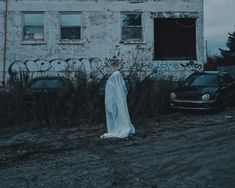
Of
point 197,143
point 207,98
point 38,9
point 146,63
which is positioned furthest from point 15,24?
point 197,143

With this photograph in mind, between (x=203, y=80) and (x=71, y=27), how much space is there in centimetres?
849

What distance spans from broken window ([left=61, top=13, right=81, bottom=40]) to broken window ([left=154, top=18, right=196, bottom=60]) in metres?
4.21

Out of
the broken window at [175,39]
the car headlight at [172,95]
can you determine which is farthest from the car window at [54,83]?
the broken window at [175,39]

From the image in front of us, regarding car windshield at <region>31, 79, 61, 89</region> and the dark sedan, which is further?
the dark sedan

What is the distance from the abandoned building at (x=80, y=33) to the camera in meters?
24.2

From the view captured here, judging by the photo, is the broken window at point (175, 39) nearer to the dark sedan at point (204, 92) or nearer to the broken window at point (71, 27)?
the broken window at point (71, 27)

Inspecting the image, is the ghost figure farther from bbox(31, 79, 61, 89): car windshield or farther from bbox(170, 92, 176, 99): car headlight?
bbox(170, 92, 176, 99): car headlight

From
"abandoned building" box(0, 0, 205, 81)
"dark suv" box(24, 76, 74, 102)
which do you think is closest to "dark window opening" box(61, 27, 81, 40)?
"abandoned building" box(0, 0, 205, 81)

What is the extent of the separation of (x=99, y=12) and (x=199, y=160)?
16037mm

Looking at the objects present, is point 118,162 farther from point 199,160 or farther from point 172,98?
point 172,98

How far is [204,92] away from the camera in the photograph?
1755 cm

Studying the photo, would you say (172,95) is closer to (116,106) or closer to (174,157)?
(116,106)

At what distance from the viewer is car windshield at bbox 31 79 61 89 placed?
54.4 feet

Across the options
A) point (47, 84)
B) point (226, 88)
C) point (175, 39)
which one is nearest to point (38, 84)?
point (47, 84)
